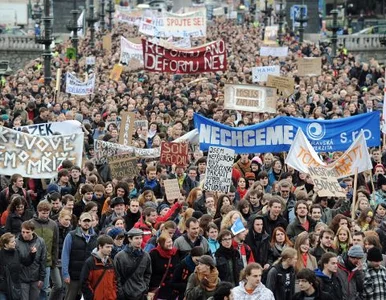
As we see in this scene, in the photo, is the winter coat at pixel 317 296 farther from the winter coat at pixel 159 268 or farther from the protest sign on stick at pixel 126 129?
the protest sign on stick at pixel 126 129

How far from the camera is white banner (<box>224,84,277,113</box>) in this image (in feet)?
77.8

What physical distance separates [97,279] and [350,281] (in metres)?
2.11

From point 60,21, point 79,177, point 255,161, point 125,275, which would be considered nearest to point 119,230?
point 125,275

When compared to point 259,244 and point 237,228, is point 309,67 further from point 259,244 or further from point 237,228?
point 237,228

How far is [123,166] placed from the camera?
18.0 metres

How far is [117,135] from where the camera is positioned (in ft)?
71.0

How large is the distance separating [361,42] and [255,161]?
143 ft

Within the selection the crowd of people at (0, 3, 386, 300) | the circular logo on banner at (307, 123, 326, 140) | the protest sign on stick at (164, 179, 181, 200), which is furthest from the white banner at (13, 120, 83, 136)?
the protest sign on stick at (164, 179, 181, 200)

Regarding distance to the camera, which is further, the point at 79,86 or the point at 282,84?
the point at 79,86

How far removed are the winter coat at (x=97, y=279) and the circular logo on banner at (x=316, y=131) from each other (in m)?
6.85

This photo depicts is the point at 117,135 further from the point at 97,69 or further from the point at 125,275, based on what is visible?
the point at 97,69

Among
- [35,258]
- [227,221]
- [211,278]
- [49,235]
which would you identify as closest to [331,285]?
[211,278]

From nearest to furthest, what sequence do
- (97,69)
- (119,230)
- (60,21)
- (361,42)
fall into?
(119,230) < (97,69) < (361,42) < (60,21)

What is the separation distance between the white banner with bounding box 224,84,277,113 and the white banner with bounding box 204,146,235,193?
23.0 feet
